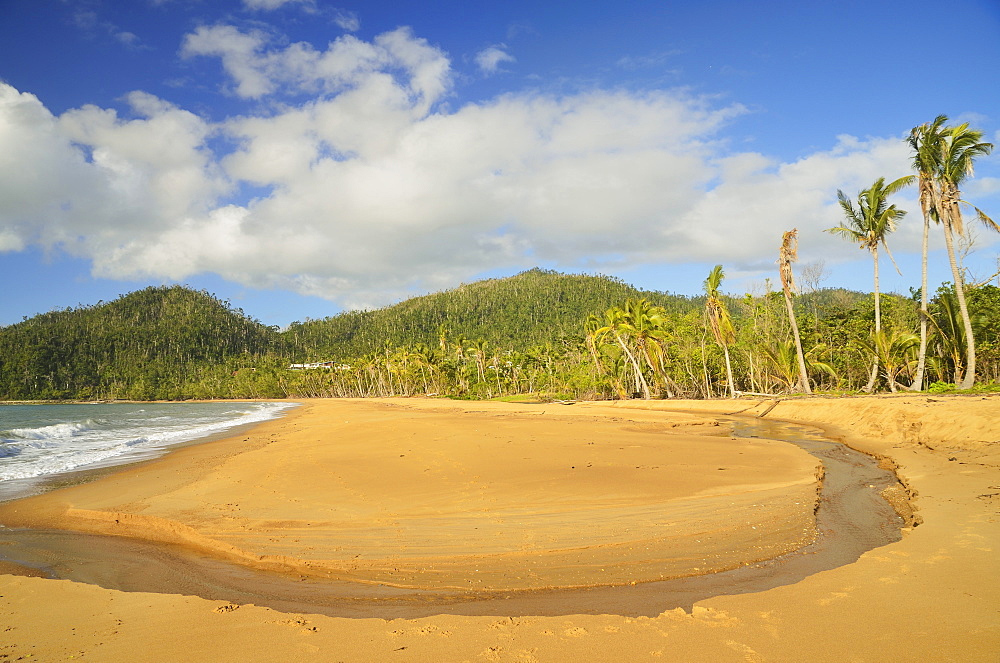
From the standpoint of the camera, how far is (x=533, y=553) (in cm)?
601

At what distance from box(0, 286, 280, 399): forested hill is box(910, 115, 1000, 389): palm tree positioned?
158635mm

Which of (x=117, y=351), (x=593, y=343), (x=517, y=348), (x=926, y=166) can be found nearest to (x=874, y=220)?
(x=926, y=166)

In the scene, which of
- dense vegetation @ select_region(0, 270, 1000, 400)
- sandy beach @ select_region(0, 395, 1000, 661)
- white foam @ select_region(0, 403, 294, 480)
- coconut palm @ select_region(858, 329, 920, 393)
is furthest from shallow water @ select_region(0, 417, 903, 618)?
dense vegetation @ select_region(0, 270, 1000, 400)

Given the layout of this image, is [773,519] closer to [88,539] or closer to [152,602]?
[152,602]

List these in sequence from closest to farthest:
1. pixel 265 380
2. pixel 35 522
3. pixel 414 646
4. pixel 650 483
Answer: pixel 414 646 → pixel 35 522 → pixel 650 483 → pixel 265 380

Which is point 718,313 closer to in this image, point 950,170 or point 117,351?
point 950,170

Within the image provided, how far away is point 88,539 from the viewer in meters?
7.73

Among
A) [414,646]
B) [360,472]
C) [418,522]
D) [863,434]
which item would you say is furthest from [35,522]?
[863,434]

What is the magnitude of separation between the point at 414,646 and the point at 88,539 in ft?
23.1

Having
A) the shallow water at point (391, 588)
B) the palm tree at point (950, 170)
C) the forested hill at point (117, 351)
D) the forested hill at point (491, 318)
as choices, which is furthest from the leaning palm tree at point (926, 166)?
the forested hill at point (117, 351)

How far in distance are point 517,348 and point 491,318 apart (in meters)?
43.7

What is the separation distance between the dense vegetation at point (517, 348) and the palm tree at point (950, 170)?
15.2 ft

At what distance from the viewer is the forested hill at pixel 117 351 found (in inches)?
5669

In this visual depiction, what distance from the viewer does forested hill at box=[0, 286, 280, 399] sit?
144000 mm
